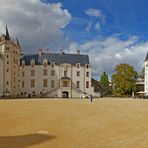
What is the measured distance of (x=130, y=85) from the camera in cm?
6762

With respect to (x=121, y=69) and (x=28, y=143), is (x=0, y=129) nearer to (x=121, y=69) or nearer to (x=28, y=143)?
(x=28, y=143)

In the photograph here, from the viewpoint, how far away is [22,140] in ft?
36.5

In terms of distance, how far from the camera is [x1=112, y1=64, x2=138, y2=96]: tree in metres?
67.3

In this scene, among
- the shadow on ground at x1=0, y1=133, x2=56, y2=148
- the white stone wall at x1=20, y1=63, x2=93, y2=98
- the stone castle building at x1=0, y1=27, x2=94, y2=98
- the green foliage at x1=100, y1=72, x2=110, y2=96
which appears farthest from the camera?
the green foliage at x1=100, y1=72, x2=110, y2=96

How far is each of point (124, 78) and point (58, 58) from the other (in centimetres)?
1859

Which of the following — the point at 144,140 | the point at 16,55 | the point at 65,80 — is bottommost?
the point at 144,140

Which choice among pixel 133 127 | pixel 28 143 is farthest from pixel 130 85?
pixel 28 143

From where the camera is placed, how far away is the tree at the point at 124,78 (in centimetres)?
6731

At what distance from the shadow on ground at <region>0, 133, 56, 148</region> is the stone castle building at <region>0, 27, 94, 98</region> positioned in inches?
2159

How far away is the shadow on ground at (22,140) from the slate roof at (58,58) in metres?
60.7

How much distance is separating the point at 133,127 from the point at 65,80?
Answer: 2179 inches

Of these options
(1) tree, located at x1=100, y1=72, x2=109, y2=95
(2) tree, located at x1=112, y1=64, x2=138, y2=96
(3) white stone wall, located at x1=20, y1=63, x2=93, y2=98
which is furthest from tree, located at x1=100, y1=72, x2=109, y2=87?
(2) tree, located at x1=112, y1=64, x2=138, y2=96

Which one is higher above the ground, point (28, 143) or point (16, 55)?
point (16, 55)

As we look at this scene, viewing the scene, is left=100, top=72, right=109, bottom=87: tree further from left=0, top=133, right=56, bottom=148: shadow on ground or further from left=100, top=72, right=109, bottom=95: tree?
left=0, top=133, right=56, bottom=148: shadow on ground
